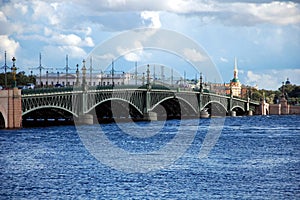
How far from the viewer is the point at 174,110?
127625 millimetres

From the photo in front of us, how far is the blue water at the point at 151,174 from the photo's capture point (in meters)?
36.2

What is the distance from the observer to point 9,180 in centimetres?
4012

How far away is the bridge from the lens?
7756cm

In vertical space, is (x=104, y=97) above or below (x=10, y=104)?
above

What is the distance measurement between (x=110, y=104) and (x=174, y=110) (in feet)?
85.9

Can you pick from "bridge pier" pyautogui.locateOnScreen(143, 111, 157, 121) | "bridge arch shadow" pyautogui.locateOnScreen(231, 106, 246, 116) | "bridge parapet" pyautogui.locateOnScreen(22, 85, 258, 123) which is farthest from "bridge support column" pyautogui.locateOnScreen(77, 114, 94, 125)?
"bridge arch shadow" pyautogui.locateOnScreen(231, 106, 246, 116)

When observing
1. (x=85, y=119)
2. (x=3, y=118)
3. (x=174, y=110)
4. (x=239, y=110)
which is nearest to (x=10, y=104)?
(x=3, y=118)

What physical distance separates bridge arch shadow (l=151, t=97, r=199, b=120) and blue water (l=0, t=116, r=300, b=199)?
57.9 m

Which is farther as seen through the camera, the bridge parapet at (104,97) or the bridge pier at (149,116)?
the bridge pier at (149,116)

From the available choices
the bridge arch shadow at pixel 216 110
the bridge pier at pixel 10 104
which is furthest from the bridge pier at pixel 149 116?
the bridge pier at pixel 10 104

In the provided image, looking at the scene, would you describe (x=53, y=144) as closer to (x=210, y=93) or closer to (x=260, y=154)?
(x=260, y=154)

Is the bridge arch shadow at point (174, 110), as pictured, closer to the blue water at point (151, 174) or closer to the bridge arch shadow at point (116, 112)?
the bridge arch shadow at point (116, 112)

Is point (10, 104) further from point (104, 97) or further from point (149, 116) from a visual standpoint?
point (149, 116)

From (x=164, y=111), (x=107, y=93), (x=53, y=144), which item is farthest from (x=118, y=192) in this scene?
(x=164, y=111)
